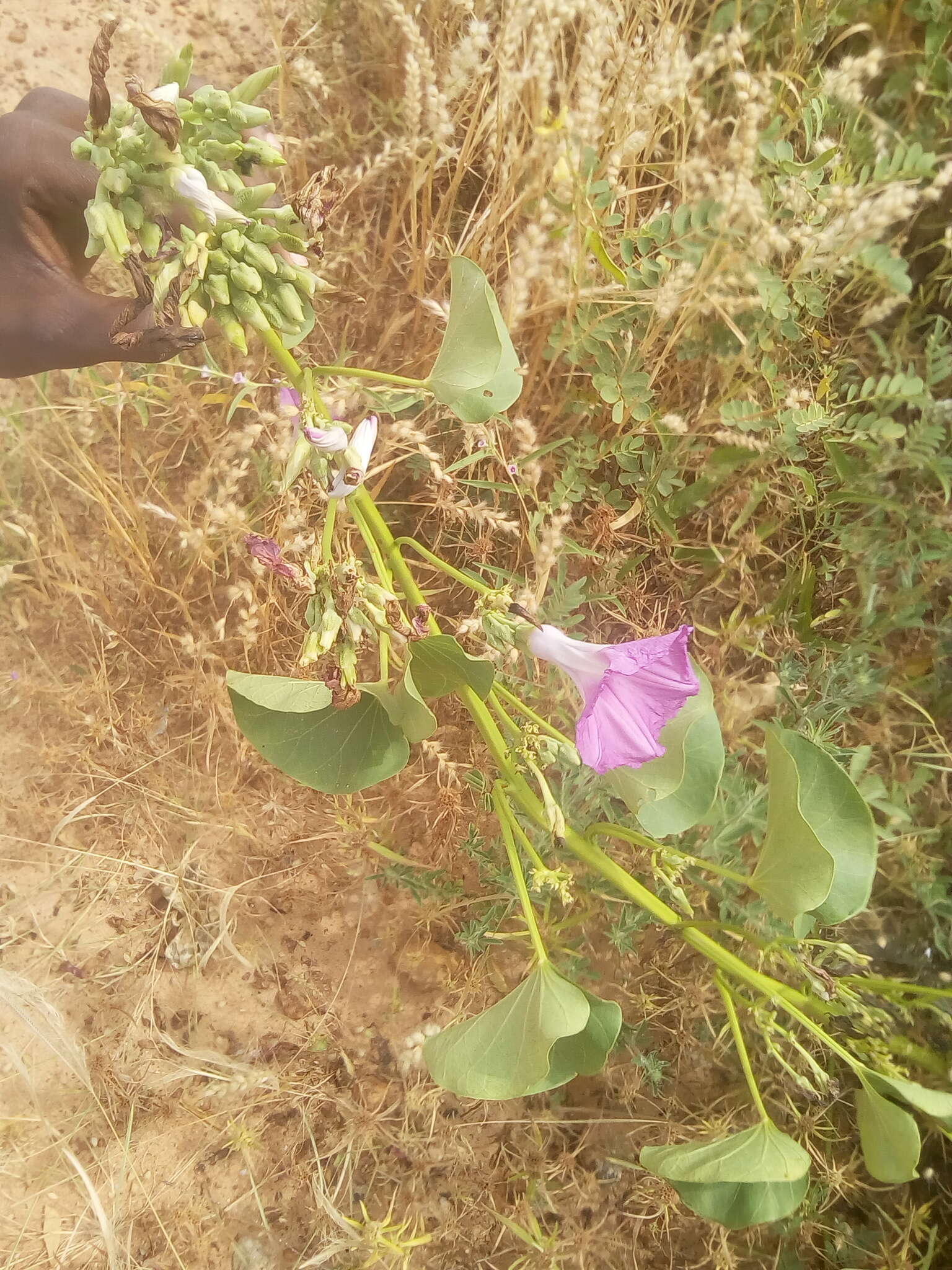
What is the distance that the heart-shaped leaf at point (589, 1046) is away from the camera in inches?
46.2

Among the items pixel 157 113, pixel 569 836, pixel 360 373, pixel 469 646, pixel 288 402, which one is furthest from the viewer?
pixel 469 646

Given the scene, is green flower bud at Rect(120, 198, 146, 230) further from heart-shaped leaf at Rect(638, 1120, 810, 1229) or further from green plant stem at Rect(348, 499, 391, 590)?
heart-shaped leaf at Rect(638, 1120, 810, 1229)

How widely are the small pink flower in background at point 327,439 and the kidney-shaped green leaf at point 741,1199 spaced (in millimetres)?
1059

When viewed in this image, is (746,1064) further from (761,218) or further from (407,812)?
(761,218)

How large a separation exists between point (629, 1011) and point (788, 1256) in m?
0.53

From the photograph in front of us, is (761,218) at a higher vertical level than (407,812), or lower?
higher

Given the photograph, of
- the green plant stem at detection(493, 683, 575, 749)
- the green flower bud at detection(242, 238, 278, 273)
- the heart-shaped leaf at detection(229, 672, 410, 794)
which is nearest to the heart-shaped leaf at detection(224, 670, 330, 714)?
the heart-shaped leaf at detection(229, 672, 410, 794)

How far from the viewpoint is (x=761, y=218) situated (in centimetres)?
153

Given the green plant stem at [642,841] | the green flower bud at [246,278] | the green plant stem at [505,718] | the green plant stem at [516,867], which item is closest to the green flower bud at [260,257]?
the green flower bud at [246,278]

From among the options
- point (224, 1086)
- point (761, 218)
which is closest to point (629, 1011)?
point (224, 1086)

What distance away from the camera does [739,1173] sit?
104 centimetres

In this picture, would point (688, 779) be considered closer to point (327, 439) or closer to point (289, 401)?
point (327, 439)

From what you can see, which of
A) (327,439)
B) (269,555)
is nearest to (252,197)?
(327,439)

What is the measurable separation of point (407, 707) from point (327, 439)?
1.06ft
